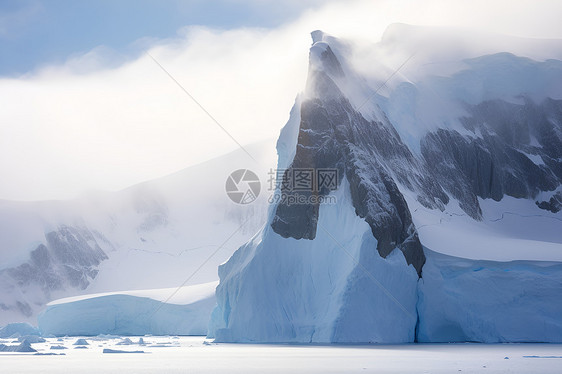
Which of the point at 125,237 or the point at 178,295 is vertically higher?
the point at 125,237

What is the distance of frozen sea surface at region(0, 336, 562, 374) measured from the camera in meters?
16.7

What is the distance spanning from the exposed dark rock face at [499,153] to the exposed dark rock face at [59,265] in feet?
96.7

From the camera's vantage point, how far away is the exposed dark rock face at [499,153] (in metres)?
34.2

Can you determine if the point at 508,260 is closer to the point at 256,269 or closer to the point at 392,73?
the point at 256,269

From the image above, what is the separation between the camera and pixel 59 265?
53125 mm

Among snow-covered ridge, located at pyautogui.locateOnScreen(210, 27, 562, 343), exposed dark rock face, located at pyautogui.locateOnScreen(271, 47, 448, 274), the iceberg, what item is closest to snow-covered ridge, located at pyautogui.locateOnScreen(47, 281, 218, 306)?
the iceberg
